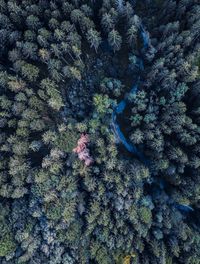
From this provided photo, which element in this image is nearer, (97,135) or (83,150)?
(83,150)

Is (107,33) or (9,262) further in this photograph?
(107,33)

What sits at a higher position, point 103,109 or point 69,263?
point 103,109

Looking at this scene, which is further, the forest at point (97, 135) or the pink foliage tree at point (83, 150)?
the pink foliage tree at point (83, 150)

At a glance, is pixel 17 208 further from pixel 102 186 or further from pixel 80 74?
pixel 80 74

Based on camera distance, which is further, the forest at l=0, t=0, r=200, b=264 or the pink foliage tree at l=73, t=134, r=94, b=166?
the pink foliage tree at l=73, t=134, r=94, b=166

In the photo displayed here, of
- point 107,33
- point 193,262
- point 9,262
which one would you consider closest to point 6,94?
point 107,33
